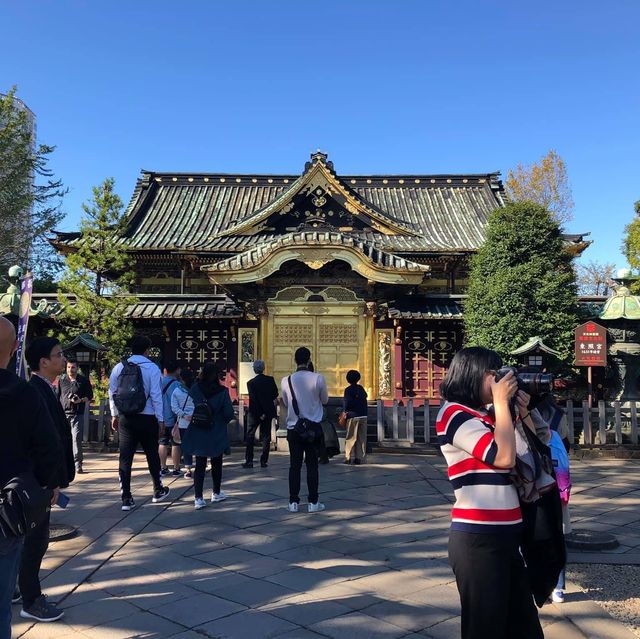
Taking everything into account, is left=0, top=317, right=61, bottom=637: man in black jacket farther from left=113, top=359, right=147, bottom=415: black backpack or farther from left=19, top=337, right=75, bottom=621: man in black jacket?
left=113, top=359, right=147, bottom=415: black backpack

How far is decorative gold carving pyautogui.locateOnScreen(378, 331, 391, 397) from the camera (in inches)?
608

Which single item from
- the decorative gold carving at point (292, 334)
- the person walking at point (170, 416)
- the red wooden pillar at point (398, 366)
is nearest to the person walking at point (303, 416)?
the person walking at point (170, 416)

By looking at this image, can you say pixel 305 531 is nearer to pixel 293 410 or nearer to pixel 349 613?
pixel 293 410

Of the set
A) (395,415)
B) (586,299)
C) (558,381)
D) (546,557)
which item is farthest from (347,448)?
(586,299)

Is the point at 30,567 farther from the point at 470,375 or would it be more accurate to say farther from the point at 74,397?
the point at 74,397

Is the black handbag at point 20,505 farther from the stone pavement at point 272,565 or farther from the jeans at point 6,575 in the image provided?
the stone pavement at point 272,565

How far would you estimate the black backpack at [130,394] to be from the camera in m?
6.07

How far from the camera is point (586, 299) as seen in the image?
16.3 metres

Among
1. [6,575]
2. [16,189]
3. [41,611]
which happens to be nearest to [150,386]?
[41,611]

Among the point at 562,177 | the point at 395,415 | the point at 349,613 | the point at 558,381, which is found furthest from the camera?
the point at 562,177

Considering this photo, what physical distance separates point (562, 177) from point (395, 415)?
79.2 ft

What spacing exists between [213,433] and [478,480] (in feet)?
14.5

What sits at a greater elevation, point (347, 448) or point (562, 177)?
point (562, 177)

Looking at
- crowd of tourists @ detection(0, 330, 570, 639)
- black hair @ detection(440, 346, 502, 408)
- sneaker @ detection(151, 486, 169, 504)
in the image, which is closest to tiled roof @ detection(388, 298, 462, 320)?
sneaker @ detection(151, 486, 169, 504)
